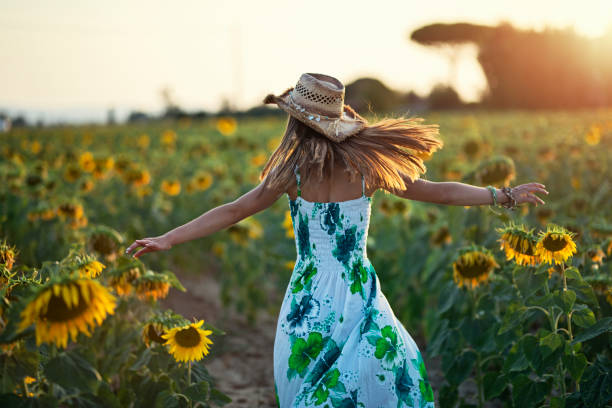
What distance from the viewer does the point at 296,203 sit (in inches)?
91.2

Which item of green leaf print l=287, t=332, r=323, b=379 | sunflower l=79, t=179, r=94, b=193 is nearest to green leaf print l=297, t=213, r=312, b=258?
green leaf print l=287, t=332, r=323, b=379

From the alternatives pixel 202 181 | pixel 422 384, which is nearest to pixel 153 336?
pixel 422 384

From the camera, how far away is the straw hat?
7.21 feet

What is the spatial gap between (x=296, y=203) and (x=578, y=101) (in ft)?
112

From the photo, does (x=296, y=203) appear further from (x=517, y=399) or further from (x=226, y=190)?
(x=226, y=190)

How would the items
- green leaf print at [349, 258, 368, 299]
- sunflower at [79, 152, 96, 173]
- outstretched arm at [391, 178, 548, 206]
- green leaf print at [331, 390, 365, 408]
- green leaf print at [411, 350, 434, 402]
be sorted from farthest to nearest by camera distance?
sunflower at [79, 152, 96, 173], outstretched arm at [391, 178, 548, 206], green leaf print at [349, 258, 368, 299], green leaf print at [411, 350, 434, 402], green leaf print at [331, 390, 365, 408]

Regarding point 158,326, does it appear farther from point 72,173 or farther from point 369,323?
point 72,173

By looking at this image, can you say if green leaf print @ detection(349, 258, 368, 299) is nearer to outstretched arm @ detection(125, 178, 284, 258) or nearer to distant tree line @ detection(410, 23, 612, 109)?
outstretched arm @ detection(125, 178, 284, 258)

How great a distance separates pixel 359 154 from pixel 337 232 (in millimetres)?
279

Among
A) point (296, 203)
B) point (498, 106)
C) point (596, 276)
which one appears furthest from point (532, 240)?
point (498, 106)

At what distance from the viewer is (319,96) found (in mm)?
2195

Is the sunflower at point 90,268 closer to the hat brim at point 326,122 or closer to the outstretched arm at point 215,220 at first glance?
the outstretched arm at point 215,220

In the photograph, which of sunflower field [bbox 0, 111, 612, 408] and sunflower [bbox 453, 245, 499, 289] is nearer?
sunflower field [bbox 0, 111, 612, 408]

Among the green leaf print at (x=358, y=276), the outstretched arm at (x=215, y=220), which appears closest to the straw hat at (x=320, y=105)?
the outstretched arm at (x=215, y=220)
